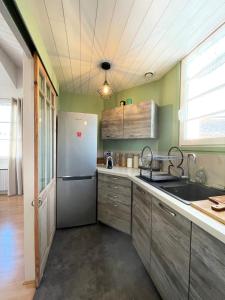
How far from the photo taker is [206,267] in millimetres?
828

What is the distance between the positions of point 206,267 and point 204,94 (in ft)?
5.27

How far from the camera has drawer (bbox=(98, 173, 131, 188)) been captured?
2182mm

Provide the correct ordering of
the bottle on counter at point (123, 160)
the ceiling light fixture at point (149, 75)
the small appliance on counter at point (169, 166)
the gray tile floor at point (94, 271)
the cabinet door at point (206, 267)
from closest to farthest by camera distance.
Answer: the cabinet door at point (206, 267), the gray tile floor at point (94, 271), the small appliance on counter at point (169, 166), the ceiling light fixture at point (149, 75), the bottle on counter at point (123, 160)

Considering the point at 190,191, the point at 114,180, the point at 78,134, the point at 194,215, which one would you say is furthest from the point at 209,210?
the point at 78,134

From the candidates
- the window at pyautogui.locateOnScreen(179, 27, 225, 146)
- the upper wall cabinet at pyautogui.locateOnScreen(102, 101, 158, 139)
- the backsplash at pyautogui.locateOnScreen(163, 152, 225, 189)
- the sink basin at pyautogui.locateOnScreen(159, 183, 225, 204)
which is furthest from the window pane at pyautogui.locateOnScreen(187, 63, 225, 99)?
the sink basin at pyautogui.locateOnScreen(159, 183, 225, 204)

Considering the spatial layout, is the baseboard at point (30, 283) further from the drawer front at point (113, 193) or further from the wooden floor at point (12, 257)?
the drawer front at point (113, 193)

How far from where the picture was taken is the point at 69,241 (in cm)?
216

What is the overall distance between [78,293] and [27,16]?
2189mm

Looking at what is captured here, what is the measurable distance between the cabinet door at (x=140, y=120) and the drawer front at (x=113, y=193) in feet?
2.78

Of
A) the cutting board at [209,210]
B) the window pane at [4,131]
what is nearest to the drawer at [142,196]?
the cutting board at [209,210]

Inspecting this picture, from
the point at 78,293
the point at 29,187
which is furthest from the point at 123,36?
the point at 78,293

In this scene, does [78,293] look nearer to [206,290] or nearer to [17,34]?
[206,290]

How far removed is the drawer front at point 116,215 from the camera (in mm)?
2173

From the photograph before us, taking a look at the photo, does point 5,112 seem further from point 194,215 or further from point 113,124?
point 194,215
